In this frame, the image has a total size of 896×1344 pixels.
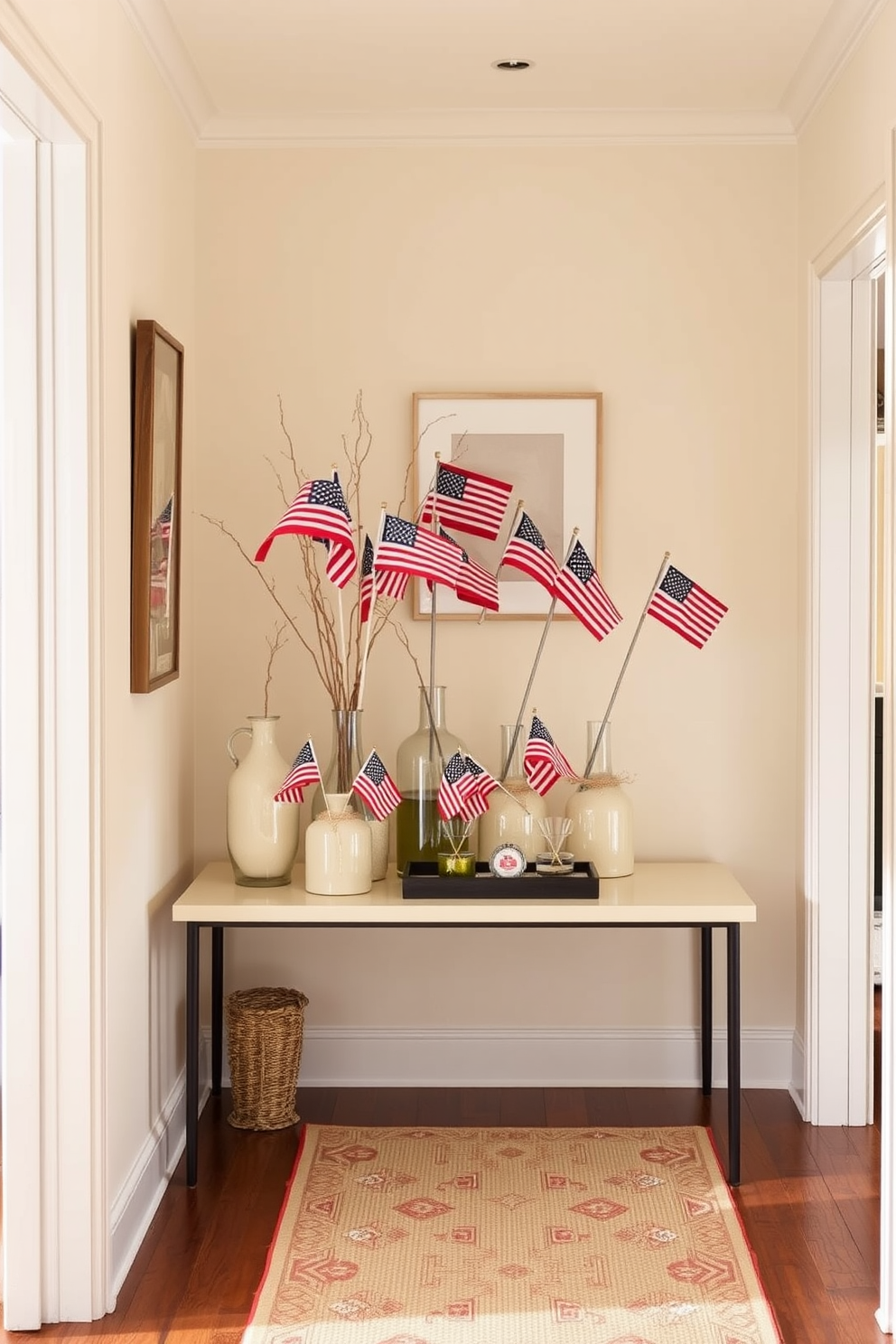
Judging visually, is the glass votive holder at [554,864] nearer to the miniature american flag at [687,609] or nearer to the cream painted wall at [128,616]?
the miniature american flag at [687,609]

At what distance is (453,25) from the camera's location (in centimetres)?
308

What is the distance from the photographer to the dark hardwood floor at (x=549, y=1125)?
257 centimetres

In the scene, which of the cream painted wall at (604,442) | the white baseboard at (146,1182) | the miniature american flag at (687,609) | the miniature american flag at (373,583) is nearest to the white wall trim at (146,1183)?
the white baseboard at (146,1182)

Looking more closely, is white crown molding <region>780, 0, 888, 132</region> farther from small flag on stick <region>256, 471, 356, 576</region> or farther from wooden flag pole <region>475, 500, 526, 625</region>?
small flag on stick <region>256, 471, 356, 576</region>

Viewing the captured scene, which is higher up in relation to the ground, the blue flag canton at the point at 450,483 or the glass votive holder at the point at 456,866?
the blue flag canton at the point at 450,483

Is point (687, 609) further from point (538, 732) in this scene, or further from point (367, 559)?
point (367, 559)

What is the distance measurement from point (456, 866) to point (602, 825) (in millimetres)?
430

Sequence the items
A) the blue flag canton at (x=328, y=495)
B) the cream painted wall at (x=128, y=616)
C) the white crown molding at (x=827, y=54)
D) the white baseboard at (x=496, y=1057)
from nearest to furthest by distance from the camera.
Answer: the cream painted wall at (x=128, y=616), the white crown molding at (x=827, y=54), the blue flag canton at (x=328, y=495), the white baseboard at (x=496, y=1057)

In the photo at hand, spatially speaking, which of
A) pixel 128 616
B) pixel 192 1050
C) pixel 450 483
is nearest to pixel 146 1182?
pixel 192 1050

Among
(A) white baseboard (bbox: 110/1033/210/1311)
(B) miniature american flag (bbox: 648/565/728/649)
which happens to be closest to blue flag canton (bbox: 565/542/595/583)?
(B) miniature american flag (bbox: 648/565/728/649)

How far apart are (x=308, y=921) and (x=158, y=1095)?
23.0 inches

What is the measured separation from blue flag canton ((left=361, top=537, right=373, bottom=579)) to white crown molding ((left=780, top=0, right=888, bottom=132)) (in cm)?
162

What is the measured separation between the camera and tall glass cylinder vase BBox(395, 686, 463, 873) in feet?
11.3

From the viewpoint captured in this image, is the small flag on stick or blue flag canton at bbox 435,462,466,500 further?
blue flag canton at bbox 435,462,466,500
